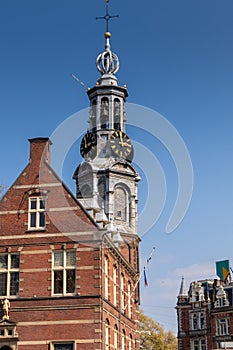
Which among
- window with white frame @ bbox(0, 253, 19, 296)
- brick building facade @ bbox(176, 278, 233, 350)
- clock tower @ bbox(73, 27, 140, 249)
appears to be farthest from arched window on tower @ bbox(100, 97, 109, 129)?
window with white frame @ bbox(0, 253, 19, 296)

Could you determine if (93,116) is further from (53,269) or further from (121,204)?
(53,269)

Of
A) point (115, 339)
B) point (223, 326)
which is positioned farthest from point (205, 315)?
point (115, 339)

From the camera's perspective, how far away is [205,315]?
264 ft

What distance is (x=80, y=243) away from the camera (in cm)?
3353

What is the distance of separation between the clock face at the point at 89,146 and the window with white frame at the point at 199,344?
1141 inches

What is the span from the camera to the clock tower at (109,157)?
233ft

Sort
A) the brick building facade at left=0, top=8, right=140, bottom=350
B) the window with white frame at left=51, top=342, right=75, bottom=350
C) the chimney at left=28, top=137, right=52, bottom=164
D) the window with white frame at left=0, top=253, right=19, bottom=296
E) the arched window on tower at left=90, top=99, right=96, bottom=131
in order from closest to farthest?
the window with white frame at left=51, top=342, right=75, bottom=350 < the brick building facade at left=0, top=8, right=140, bottom=350 < the window with white frame at left=0, top=253, right=19, bottom=296 < the chimney at left=28, top=137, right=52, bottom=164 < the arched window on tower at left=90, top=99, right=96, bottom=131

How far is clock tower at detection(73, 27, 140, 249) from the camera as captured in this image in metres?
71.0

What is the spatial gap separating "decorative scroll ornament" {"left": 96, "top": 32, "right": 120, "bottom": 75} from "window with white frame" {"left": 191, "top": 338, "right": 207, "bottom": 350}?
37910 millimetres

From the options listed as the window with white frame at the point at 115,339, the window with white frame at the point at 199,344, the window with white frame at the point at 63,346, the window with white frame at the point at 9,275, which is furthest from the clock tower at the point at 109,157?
the window with white frame at the point at 63,346

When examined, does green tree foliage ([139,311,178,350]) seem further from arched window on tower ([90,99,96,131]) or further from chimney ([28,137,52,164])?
chimney ([28,137,52,164])

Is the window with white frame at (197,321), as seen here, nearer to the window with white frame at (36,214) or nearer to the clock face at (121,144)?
the clock face at (121,144)

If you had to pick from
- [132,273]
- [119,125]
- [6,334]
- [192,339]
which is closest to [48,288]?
[6,334]

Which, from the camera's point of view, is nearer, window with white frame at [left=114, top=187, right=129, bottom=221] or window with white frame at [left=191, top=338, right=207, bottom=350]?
window with white frame at [left=114, top=187, right=129, bottom=221]
